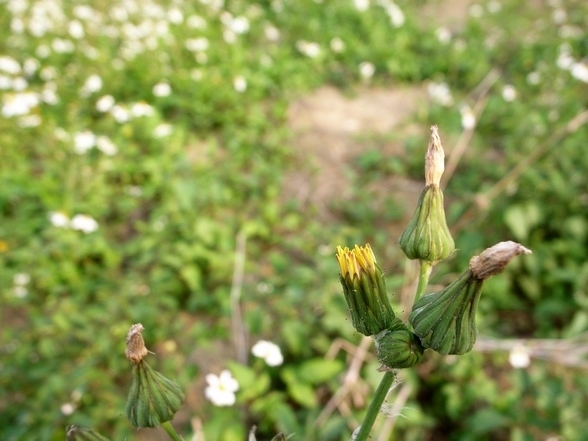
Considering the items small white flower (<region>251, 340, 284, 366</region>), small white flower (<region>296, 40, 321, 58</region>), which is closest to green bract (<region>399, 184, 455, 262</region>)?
small white flower (<region>251, 340, 284, 366</region>)

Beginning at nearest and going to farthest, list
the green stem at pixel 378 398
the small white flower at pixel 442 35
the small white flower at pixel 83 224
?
the green stem at pixel 378 398 → the small white flower at pixel 83 224 → the small white flower at pixel 442 35

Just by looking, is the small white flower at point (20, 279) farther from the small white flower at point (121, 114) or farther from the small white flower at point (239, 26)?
the small white flower at point (239, 26)

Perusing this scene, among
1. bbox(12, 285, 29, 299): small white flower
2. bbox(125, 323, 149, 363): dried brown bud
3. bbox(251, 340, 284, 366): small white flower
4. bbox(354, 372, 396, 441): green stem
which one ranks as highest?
bbox(354, 372, 396, 441): green stem

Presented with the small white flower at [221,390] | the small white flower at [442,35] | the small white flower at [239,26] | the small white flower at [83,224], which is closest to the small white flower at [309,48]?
the small white flower at [239,26]

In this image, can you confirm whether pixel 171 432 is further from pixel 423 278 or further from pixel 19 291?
pixel 19 291

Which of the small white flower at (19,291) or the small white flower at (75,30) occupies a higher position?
the small white flower at (75,30)

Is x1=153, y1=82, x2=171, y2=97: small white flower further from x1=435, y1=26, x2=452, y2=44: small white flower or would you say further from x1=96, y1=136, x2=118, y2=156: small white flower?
x1=435, y1=26, x2=452, y2=44: small white flower
